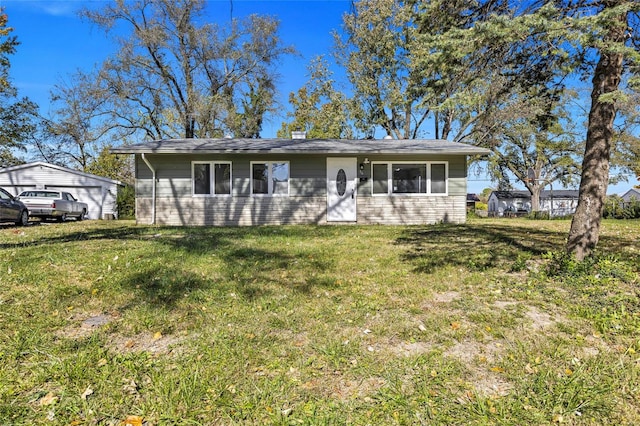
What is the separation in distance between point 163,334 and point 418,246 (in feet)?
16.2

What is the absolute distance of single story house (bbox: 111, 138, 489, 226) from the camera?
37.2 ft

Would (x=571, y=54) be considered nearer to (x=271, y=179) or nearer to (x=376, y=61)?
(x=271, y=179)

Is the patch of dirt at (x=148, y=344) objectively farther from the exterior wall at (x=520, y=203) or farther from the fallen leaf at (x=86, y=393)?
the exterior wall at (x=520, y=203)

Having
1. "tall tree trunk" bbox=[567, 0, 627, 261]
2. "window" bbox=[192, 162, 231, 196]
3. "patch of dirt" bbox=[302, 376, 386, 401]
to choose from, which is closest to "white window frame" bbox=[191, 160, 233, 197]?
"window" bbox=[192, 162, 231, 196]

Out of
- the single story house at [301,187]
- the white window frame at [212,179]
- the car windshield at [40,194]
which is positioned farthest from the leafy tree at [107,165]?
the white window frame at [212,179]

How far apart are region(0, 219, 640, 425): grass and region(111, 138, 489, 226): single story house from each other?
613cm

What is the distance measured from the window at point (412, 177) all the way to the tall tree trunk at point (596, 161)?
682 centimetres

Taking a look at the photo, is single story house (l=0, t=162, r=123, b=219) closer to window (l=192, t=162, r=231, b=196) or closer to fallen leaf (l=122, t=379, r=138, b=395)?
window (l=192, t=162, r=231, b=196)

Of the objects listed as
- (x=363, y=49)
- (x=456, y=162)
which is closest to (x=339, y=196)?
(x=456, y=162)

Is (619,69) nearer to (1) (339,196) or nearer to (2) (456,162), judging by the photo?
(2) (456,162)

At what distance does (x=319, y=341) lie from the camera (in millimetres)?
2883

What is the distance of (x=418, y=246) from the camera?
22.3 feet

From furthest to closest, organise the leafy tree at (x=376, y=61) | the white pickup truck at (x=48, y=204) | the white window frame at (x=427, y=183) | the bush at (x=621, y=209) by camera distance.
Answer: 1. the leafy tree at (x=376, y=61)
2. the bush at (x=621, y=209)
3. the white pickup truck at (x=48, y=204)
4. the white window frame at (x=427, y=183)

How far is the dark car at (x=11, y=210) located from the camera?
1073 centimetres
